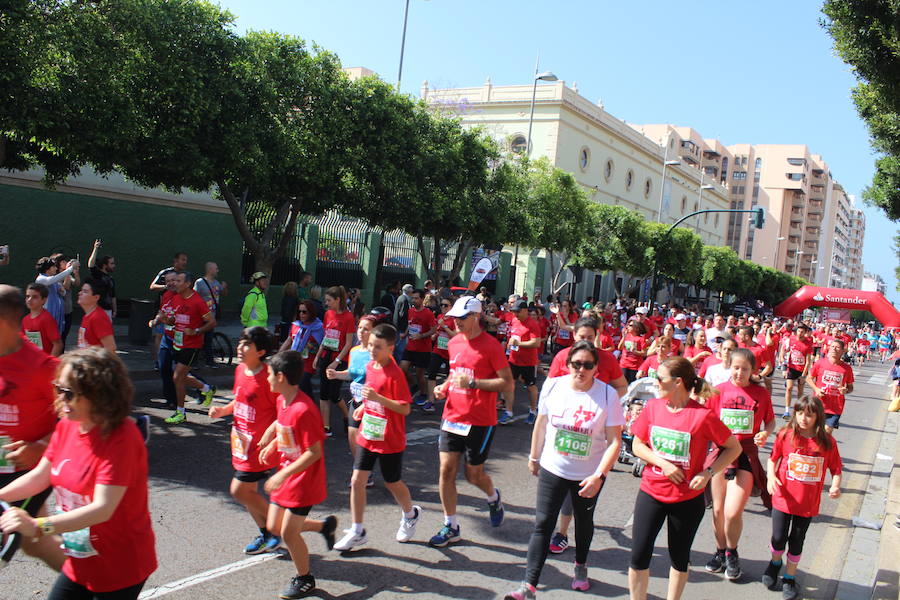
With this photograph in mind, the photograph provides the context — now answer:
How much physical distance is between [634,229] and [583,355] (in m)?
32.7

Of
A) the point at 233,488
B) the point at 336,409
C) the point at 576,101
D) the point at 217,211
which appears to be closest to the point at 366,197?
the point at 217,211

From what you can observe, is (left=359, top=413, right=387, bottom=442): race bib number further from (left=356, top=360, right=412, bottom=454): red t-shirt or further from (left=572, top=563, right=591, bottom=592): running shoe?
(left=572, top=563, right=591, bottom=592): running shoe

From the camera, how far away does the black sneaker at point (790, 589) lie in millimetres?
5020

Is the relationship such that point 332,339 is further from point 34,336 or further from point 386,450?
point 386,450

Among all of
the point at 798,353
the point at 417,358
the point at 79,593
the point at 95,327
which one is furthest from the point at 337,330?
the point at 798,353

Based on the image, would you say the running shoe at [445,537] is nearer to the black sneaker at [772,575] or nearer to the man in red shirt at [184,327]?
the black sneaker at [772,575]

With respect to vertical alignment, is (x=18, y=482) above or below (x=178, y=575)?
above

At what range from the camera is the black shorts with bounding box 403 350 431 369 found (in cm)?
1084

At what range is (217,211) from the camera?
20.5 metres

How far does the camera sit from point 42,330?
5.73 metres

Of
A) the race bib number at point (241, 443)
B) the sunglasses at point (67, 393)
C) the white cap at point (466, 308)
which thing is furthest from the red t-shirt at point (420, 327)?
the sunglasses at point (67, 393)

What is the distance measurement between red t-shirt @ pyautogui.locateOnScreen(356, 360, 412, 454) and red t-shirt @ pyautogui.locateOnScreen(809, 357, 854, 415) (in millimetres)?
6207

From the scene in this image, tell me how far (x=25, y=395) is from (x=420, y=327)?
7304 mm

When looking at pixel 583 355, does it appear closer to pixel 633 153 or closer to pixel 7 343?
pixel 7 343
